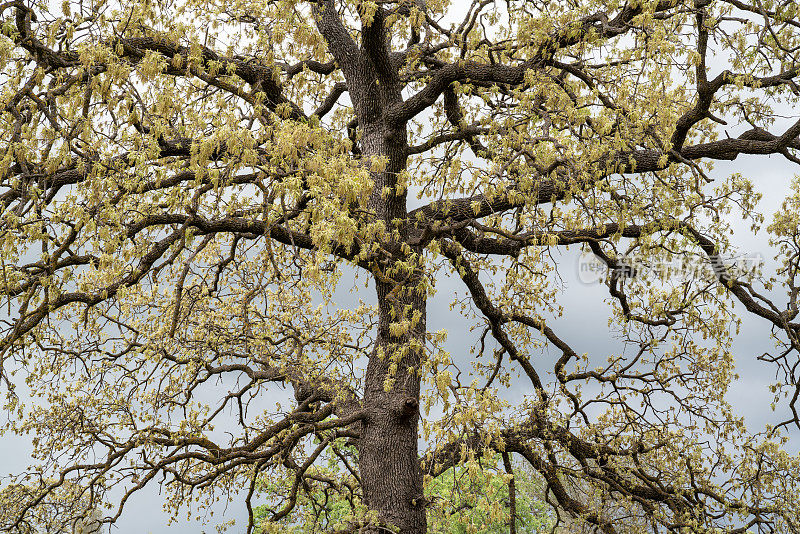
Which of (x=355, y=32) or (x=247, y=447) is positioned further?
(x=355, y=32)

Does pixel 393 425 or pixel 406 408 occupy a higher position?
pixel 406 408

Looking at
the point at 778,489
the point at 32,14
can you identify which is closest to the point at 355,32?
the point at 32,14

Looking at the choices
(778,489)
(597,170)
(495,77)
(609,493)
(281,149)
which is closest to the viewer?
(281,149)

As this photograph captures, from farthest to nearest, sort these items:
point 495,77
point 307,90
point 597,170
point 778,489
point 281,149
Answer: point 307,90 < point 778,489 < point 495,77 < point 597,170 < point 281,149

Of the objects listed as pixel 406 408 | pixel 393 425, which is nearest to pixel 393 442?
pixel 393 425

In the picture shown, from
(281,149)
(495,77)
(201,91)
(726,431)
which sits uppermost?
(201,91)

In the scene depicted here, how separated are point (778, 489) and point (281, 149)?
8.15 meters

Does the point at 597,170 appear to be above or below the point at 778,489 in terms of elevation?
above

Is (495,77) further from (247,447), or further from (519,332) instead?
(247,447)

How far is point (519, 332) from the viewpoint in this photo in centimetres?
1142

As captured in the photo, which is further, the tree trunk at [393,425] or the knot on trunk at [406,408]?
the knot on trunk at [406,408]

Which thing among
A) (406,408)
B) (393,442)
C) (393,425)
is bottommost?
(393,442)

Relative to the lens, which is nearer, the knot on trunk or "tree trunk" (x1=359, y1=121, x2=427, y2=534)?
"tree trunk" (x1=359, y1=121, x2=427, y2=534)

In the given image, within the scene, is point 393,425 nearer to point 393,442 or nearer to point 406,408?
point 393,442
